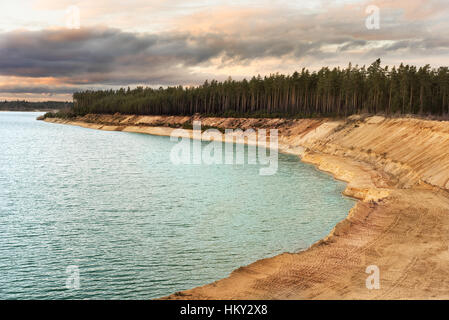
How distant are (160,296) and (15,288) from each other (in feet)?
19.7

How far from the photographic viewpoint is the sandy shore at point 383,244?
15.4m

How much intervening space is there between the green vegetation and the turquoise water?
58107 mm

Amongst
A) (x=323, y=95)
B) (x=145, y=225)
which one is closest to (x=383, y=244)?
(x=145, y=225)

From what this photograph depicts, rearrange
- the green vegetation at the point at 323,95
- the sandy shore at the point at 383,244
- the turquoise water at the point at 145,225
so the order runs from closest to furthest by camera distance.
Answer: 1. the sandy shore at the point at 383,244
2. the turquoise water at the point at 145,225
3. the green vegetation at the point at 323,95

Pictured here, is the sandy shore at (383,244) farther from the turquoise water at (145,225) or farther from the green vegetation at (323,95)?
the green vegetation at (323,95)

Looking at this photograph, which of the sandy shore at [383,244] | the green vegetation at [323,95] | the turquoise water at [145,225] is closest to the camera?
the sandy shore at [383,244]

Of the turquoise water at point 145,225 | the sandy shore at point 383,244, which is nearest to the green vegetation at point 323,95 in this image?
the sandy shore at point 383,244

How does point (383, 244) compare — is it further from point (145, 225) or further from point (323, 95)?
point (323, 95)

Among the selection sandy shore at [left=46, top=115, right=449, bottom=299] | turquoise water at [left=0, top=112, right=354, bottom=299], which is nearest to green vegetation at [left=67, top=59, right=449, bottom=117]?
sandy shore at [left=46, top=115, right=449, bottom=299]

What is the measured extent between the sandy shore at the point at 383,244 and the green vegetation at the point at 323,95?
153 ft

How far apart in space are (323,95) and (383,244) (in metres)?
103

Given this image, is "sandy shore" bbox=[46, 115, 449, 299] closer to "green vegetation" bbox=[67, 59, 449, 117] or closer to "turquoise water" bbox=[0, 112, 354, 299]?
"turquoise water" bbox=[0, 112, 354, 299]
